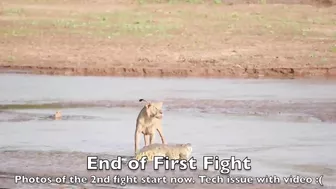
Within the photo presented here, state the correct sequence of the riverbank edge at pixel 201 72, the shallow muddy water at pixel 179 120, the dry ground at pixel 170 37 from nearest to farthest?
1. the shallow muddy water at pixel 179 120
2. the riverbank edge at pixel 201 72
3. the dry ground at pixel 170 37

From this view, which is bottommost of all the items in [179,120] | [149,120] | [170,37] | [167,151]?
[179,120]

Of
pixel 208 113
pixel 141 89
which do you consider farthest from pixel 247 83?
pixel 208 113

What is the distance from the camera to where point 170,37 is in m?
26.1

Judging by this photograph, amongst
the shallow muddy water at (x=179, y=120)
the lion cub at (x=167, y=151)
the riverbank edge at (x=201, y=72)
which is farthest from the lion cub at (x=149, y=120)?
the riverbank edge at (x=201, y=72)

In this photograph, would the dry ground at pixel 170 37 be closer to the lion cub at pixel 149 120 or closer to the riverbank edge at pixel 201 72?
the riverbank edge at pixel 201 72

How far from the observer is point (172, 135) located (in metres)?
14.1

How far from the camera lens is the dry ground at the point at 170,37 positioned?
22906 mm

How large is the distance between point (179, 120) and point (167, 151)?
184 inches

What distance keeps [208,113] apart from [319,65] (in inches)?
254

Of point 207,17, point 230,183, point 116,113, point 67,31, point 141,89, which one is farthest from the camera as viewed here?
point 207,17

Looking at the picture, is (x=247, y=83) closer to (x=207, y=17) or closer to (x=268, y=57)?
(x=268, y=57)

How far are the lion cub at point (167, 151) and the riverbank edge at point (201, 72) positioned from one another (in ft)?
35.4

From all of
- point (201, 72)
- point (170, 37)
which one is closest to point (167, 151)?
point (201, 72)

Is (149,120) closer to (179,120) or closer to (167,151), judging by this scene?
(167,151)
